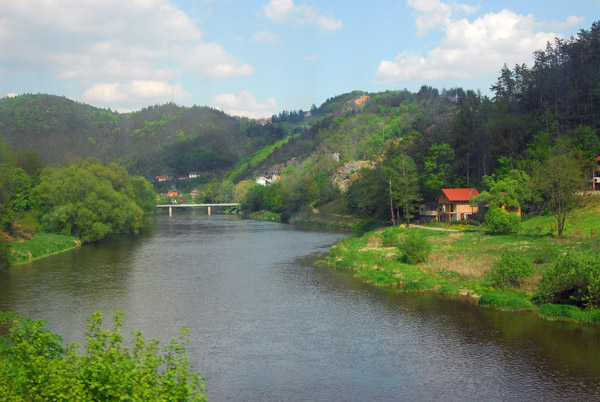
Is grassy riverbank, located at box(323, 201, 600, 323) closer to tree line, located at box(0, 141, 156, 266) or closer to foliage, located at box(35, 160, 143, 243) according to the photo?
foliage, located at box(35, 160, 143, 243)

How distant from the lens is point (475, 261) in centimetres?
3681

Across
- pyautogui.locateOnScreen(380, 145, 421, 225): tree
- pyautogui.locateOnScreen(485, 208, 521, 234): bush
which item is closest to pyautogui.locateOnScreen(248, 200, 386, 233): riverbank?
pyautogui.locateOnScreen(380, 145, 421, 225): tree

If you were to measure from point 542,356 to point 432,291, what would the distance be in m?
→ 11.6

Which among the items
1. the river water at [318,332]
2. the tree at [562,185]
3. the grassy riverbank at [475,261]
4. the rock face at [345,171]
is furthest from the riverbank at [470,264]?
the rock face at [345,171]

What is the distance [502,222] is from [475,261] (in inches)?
473

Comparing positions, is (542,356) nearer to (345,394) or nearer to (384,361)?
(384,361)

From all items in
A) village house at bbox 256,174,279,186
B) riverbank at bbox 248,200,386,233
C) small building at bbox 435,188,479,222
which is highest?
village house at bbox 256,174,279,186

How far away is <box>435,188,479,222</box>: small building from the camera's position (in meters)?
63.9

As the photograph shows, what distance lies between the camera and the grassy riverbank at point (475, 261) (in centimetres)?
2900

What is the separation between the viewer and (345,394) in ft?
60.6

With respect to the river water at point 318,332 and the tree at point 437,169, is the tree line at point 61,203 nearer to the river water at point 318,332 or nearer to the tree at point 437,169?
the river water at point 318,332

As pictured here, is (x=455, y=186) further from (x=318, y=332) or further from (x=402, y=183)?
(x=318, y=332)

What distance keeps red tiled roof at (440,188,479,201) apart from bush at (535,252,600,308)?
1461 inches

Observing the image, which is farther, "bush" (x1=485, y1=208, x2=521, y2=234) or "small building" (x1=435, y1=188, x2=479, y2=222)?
"small building" (x1=435, y1=188, x2=479, y2=222)
